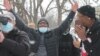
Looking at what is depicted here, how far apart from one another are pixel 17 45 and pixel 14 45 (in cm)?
4

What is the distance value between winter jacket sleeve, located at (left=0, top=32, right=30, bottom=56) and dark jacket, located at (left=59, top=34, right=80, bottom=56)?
11.6ft

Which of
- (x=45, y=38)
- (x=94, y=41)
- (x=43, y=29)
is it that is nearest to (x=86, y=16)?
→ (x=94, y=41)

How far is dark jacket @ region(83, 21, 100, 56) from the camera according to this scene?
5.19m

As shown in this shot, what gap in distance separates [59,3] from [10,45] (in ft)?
80.5

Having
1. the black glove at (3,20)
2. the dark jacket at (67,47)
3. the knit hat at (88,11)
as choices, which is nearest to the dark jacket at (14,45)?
the black glove at (3,20)

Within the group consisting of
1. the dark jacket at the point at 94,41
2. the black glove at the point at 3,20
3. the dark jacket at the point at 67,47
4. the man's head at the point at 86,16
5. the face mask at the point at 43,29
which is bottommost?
the dark jacket at the point at 67,47

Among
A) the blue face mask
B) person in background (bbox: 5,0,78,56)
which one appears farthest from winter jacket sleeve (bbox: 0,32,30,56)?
person in background (bbox: 5,0,78,56)

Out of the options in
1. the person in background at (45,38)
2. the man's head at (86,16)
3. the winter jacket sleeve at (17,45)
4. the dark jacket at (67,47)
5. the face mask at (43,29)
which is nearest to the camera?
the winter jacket sleeve at (17,45)

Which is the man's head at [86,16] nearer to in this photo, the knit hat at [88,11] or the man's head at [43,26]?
the knit hat at [88,11]

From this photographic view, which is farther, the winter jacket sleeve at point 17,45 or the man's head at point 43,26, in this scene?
the man's head at point 43,26

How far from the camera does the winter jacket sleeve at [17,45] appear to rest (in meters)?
4.64

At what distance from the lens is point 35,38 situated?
846cm

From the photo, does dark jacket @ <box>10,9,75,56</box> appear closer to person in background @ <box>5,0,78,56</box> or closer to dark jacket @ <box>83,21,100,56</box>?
person in background @ <box>5,0,78,56</box>

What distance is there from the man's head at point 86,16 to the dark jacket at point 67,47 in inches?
110
